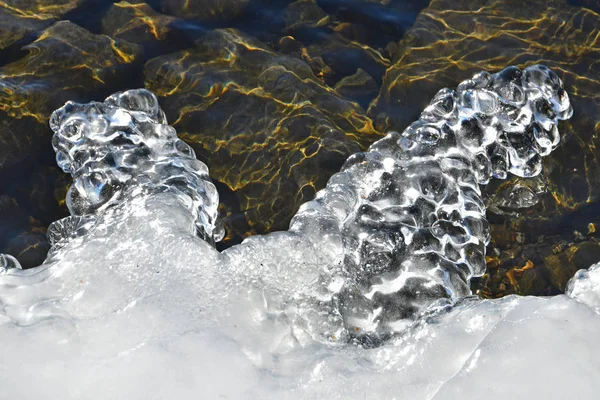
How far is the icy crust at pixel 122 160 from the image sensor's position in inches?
151

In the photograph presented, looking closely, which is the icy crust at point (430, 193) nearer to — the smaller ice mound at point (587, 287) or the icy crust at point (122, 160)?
the smaller ice mound at point (587, 287)

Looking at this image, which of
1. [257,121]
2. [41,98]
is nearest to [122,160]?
[41,98]

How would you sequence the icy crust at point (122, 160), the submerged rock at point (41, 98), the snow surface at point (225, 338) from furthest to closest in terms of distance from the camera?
the submerged rock at point (41, 98)
the icy crust at point (122, 160)
the snow surface at point (225, 338)

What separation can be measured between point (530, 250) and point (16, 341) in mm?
2781

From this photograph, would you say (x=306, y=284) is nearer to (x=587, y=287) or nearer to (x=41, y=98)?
(x=587, y=287)

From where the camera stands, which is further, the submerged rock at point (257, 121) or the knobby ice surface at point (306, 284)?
the submerged rock at point (257, 121)

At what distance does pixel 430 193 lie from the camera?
4.04 meters

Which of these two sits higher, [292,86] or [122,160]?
[292,86]

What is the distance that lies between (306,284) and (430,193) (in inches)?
41.6

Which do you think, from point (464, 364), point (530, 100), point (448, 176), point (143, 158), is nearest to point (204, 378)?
point (464, 364)

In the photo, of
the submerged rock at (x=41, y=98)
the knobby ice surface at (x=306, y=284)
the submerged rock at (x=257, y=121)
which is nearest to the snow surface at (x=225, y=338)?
the knobby ice surface at (x=306, y=284)

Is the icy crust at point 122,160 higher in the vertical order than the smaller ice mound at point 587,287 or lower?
lower

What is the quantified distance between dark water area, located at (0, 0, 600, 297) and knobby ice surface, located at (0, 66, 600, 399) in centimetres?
20

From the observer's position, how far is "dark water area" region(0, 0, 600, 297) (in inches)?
159
